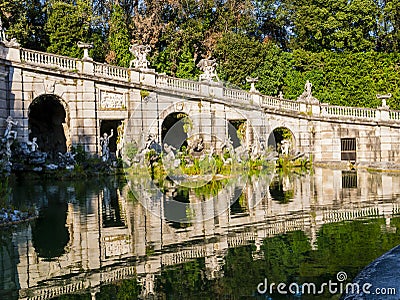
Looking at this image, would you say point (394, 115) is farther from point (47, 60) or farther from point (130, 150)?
point (47, 60)

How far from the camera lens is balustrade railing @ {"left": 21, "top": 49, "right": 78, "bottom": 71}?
22527 millimetres

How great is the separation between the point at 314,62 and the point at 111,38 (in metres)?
12.3

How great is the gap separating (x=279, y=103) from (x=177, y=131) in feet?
17.2

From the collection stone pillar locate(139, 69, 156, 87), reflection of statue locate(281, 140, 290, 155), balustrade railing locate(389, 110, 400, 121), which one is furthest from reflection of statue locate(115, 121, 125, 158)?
balustrade railing locate(389, 110, 400, 121)

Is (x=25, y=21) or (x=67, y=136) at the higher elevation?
(x=25, y=21)

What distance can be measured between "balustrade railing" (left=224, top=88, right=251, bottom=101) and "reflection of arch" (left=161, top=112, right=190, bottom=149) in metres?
2.28

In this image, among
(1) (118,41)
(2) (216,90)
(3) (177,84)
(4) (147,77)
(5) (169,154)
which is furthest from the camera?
(1) (118,41)

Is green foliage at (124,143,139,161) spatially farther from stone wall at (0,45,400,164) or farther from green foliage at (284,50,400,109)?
green foliage at (284,50,400,109)

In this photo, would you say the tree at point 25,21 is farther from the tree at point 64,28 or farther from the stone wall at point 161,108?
the stone wall at point 161,108

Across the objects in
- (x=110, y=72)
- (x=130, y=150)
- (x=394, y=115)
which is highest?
(x=110, y=72)

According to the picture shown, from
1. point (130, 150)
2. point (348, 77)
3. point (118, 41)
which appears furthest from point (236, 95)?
point (348, 77)

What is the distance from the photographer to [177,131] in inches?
1115

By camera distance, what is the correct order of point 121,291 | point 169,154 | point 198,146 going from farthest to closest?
1. point 198,146
2. point 169,154
3. point 121,291

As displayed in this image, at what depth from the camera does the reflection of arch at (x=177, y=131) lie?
27.4 metres
